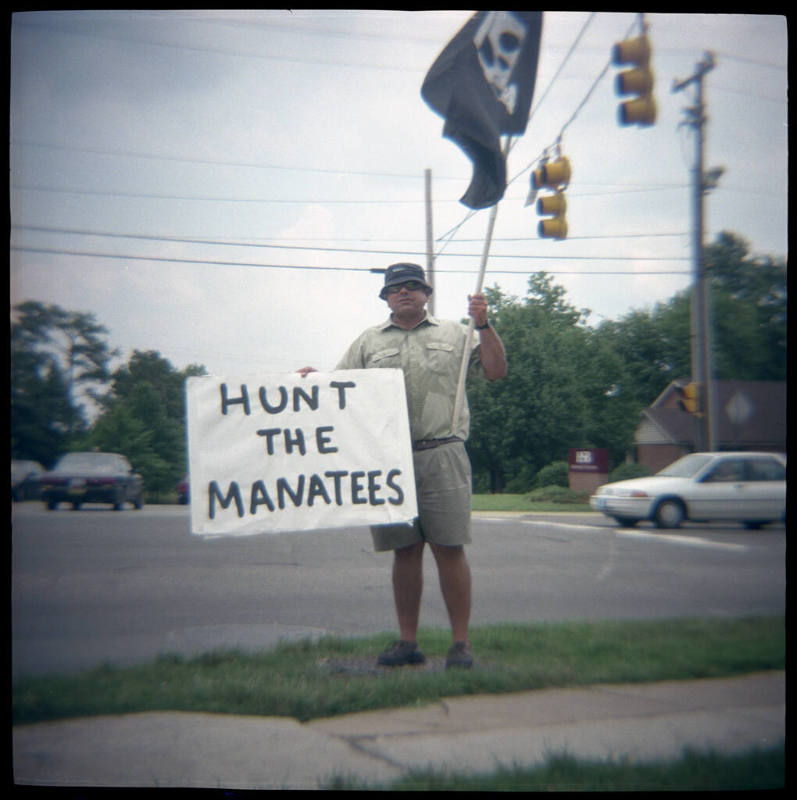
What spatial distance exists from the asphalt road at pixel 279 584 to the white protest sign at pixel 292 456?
0.87 metres

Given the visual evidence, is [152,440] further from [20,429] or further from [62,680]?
[62,680]

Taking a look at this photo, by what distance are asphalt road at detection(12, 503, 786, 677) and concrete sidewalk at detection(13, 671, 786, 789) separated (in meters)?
0.51

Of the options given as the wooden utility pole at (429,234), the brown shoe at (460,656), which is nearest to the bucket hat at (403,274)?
the wooden utility pole at (429,234)

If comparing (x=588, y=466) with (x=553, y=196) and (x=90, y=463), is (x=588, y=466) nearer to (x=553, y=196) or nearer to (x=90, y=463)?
(x=553, y=196)

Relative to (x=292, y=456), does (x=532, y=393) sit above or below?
above

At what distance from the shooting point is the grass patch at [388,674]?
3.13 metres

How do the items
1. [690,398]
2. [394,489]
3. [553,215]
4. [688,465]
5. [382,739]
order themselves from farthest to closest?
[553,215] < [688,465] < [690,398] < [394,489] < [382,739]

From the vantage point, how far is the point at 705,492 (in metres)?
4.11

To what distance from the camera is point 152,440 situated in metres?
3.67

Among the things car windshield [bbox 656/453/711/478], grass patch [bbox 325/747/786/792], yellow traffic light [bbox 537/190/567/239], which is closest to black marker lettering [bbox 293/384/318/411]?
grass patch [bbox 325/747/786/792]

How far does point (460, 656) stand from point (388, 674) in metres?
0.36

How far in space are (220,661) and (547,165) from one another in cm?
316

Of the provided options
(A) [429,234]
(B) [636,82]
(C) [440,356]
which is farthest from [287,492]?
(B) [636,82]

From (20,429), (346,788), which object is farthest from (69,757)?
(20,429)
